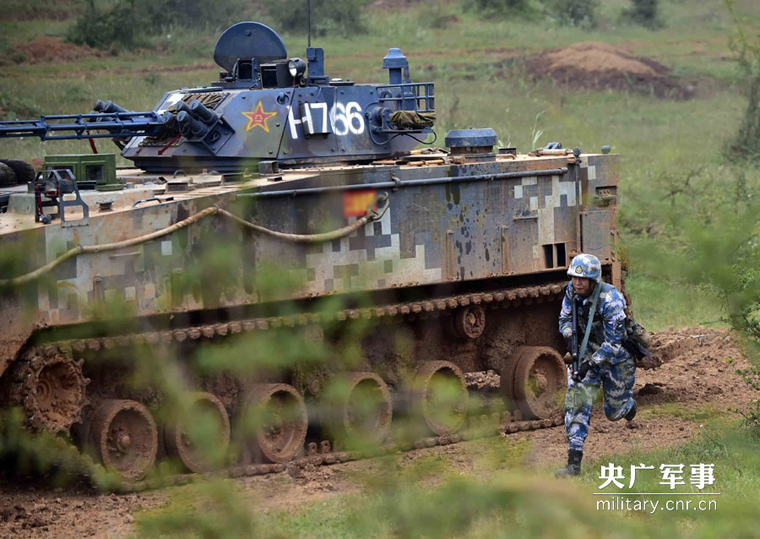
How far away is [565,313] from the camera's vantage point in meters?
10.1

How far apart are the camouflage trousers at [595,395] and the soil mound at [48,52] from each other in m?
17.2

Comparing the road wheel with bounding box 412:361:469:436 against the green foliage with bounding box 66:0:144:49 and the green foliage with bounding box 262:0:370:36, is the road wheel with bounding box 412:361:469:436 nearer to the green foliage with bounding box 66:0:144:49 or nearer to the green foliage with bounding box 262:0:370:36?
the green foliage with bounding box 66:0:144:49

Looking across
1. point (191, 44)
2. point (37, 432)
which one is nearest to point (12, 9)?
point (191, 44)

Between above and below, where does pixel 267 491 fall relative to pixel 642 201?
below

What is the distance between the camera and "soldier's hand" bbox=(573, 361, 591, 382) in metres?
9.84

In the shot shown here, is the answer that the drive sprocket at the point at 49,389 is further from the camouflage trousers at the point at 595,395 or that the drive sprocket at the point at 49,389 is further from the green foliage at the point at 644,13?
the green foliage at the point at 644,13

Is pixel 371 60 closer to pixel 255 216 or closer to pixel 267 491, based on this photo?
pixel 255 216

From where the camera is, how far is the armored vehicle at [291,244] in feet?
29.9

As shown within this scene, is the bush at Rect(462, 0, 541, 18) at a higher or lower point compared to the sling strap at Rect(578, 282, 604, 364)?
higher

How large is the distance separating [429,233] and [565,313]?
1.95 metres

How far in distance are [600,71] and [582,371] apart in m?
26.7

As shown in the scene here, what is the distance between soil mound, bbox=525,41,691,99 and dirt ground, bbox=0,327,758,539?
19.9 meters

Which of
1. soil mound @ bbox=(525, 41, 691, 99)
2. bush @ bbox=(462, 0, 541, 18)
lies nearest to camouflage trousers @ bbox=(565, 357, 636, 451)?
soil mound @ bbox=(525, 41, 691, 99)

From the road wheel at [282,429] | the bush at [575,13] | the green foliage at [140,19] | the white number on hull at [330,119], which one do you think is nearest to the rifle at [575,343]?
the road wheel at [282,429]
